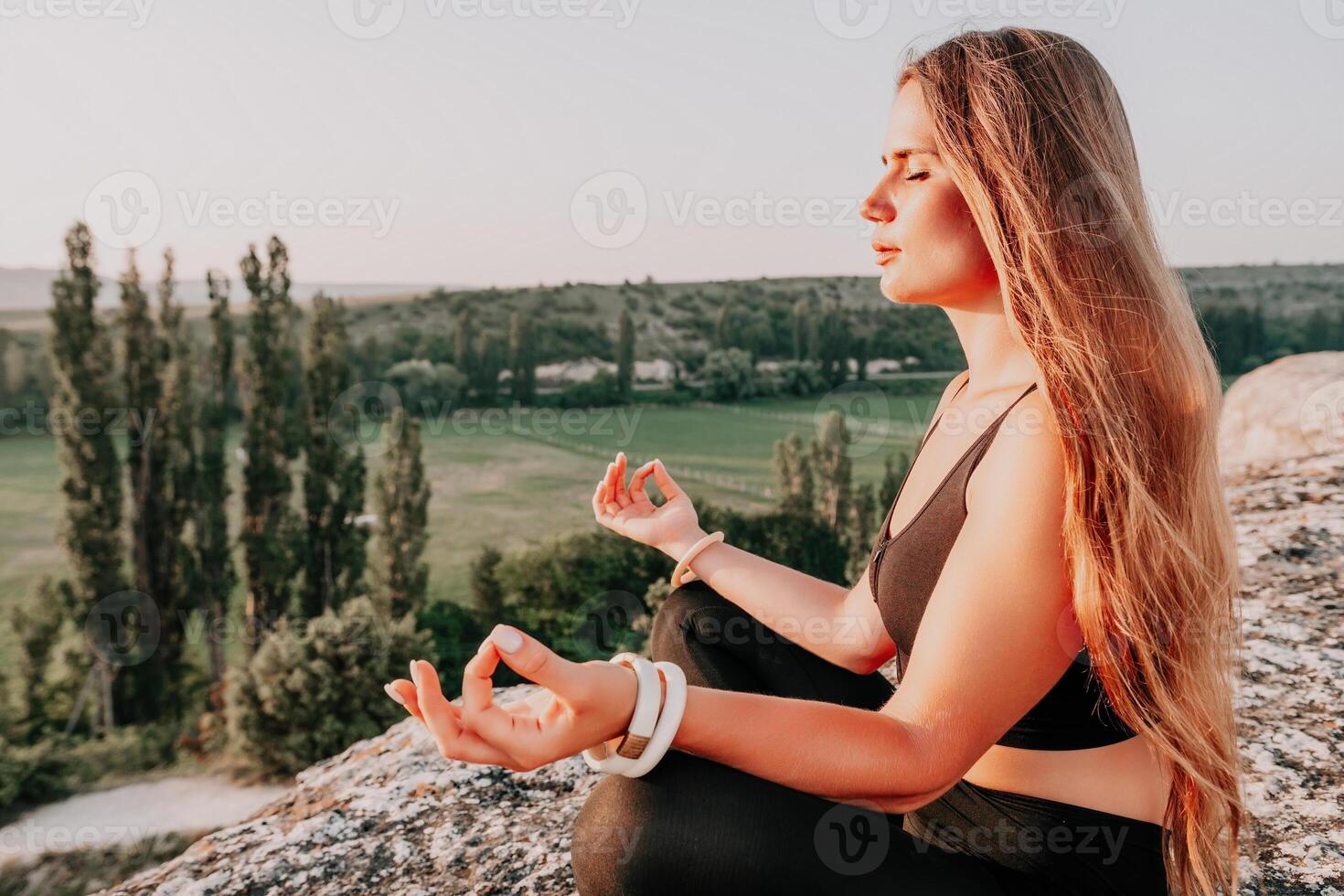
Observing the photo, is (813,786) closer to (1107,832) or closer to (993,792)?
(993,792)

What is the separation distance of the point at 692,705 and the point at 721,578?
1004 millimetres

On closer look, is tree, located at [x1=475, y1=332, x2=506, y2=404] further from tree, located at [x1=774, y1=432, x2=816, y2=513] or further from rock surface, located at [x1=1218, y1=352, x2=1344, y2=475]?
rock surface, located at [x1=1218, y1=352, x2=1344, y2=475]

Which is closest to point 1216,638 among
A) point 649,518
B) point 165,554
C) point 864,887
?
point 864,887

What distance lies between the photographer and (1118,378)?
4.90ft

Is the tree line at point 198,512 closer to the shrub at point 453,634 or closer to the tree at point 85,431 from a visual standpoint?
the tree at point 85,431

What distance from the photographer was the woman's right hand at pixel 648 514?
2332 mm

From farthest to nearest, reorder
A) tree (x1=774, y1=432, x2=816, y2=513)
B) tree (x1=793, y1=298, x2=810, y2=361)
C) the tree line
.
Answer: tree (x1=793, y1=298, x2=810, y2=361), tree (x1=774, y1=432, x2=816, y2=513), the tree line

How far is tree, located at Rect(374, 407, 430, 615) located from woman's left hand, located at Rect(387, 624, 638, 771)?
887 inches

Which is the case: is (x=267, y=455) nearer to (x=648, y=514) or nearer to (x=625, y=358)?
(x=648, y=514)

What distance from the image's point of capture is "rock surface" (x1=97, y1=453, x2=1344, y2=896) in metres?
2.04

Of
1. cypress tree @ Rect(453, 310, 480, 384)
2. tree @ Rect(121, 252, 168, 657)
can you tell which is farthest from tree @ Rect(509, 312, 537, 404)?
tree @ Rect(121, 252, 168, 657)

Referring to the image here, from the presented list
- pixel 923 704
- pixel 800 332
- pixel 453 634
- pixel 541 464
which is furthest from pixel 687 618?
pixel 800 332

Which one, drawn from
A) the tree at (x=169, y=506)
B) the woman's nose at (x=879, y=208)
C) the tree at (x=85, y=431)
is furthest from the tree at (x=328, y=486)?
the woman's nose at (x=879, y=208)

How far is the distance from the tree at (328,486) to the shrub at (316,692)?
15.8 feet
